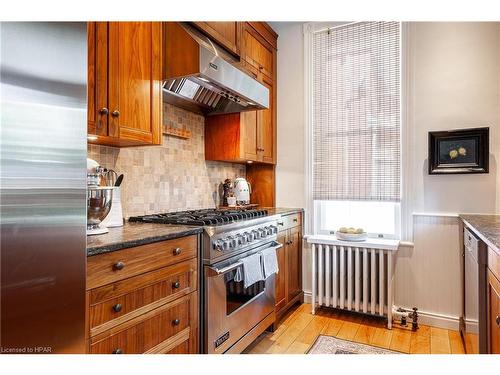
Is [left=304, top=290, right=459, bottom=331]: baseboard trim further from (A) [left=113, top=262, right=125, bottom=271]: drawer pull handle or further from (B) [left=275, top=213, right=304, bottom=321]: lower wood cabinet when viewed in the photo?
(A) [left=113, top=262, right=125, bottom=271]: drawer pull handle

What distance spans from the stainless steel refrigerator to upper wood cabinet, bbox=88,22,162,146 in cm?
83

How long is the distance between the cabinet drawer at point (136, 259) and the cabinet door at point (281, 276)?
3.65 feet

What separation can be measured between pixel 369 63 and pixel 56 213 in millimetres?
2930

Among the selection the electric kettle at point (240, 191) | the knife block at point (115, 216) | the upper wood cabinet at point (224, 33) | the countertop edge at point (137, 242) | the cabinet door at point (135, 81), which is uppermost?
the upper wood cabinet at point (224, 33)

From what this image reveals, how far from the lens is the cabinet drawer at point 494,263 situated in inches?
48.5

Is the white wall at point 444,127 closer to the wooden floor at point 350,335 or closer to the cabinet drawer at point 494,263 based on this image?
the wooden floor at point 350,335

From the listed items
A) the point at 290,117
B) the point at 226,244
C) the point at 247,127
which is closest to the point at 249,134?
the point at 247,127

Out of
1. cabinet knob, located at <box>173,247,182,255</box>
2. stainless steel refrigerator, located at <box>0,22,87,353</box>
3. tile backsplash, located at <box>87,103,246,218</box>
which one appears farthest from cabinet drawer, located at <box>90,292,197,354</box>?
tile backsplash, located at <box>87,103,246,218</box>

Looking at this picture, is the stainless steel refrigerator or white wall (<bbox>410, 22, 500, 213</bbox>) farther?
white wall (<bbox>410, 22, 500, 213</bbox>)

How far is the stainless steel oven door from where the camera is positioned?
1.69m

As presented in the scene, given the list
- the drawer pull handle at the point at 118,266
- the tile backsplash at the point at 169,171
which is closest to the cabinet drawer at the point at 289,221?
the tile backsplash at the point at 169,171

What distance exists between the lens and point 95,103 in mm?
1499

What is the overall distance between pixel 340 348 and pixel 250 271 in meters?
0.93
